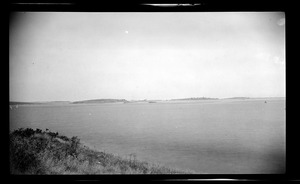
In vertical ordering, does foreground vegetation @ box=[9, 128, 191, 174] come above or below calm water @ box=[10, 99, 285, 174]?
above

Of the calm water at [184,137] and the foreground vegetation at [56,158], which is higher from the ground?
the foreground vegetation at [56,158]

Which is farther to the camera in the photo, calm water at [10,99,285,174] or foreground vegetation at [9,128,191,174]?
calm water at [10,99,285,174]

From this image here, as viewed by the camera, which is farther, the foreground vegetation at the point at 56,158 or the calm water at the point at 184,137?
the calm water at the point at 184,137
